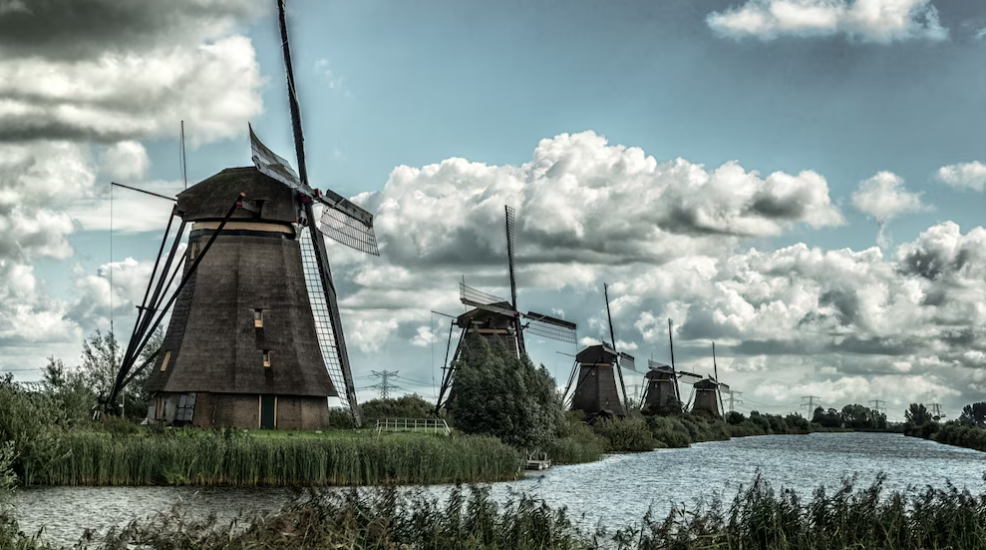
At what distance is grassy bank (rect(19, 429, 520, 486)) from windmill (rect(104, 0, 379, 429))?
5868 mm

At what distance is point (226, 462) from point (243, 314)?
9173mm

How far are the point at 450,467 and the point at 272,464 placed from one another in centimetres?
511

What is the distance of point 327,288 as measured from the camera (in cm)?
3509

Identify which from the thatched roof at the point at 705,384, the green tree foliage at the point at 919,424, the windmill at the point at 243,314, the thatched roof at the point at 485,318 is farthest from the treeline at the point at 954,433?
the windmill at the point at 243,314

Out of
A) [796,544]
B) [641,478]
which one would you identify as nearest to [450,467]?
[641,478]

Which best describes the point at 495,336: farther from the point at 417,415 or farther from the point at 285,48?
the point at 285,48

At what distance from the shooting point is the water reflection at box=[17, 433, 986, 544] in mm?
18625

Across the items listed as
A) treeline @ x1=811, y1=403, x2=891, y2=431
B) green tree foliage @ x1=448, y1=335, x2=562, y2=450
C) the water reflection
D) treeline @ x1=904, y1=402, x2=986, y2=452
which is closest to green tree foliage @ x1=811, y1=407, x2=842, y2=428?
treeline @ x1=811, y1=403, x2=891, y2=431

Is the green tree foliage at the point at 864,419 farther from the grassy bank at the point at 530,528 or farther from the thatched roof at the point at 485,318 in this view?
the grassy bank at the point at 530,528

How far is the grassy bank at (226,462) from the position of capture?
79.0 feet

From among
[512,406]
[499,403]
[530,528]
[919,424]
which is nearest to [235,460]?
[499,403]

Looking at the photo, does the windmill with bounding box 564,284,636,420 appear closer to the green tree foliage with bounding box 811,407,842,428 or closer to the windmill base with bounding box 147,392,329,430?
the windmill base with bounding box 147,392,329,430

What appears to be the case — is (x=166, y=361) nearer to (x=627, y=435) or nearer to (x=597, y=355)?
(x=627, y=435)

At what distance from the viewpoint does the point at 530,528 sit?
1291cm
